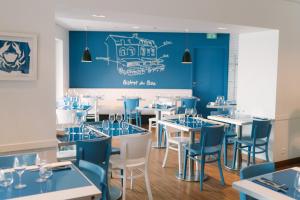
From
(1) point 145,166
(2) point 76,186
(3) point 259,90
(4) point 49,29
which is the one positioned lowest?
(1) point 145,166

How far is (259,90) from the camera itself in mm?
5836

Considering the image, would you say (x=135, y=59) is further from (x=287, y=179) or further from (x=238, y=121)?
(x=287, y=179)

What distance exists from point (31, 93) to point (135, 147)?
1336 millimetres

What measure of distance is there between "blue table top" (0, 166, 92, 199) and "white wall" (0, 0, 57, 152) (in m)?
1.06

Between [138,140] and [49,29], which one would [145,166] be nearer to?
[138,140]

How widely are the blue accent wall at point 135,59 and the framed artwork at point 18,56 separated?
6.58 meters

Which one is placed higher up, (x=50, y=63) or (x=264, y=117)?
(x=50, y=63)

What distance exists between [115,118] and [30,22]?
2029 mm

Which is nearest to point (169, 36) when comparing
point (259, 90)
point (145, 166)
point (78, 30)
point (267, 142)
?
point (78, 30)

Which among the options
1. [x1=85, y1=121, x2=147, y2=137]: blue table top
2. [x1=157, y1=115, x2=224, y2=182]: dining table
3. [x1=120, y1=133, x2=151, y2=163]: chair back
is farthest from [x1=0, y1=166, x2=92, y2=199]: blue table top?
[x1=157, y1=115, x2=224, y2=182]: dining table

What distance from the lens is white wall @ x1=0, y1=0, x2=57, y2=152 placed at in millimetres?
3361

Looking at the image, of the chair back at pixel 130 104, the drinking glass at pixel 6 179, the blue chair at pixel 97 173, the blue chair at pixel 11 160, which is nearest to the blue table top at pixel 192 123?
the blue chair at pixel 97 173

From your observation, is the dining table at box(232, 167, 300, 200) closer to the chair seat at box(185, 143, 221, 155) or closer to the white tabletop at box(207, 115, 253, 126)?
the chair seat at box(185, 143, 221, 155)

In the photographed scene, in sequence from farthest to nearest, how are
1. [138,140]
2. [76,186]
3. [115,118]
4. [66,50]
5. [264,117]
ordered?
[66,50] < [264,117] < [115,118] < [138,140] < [76,186]
